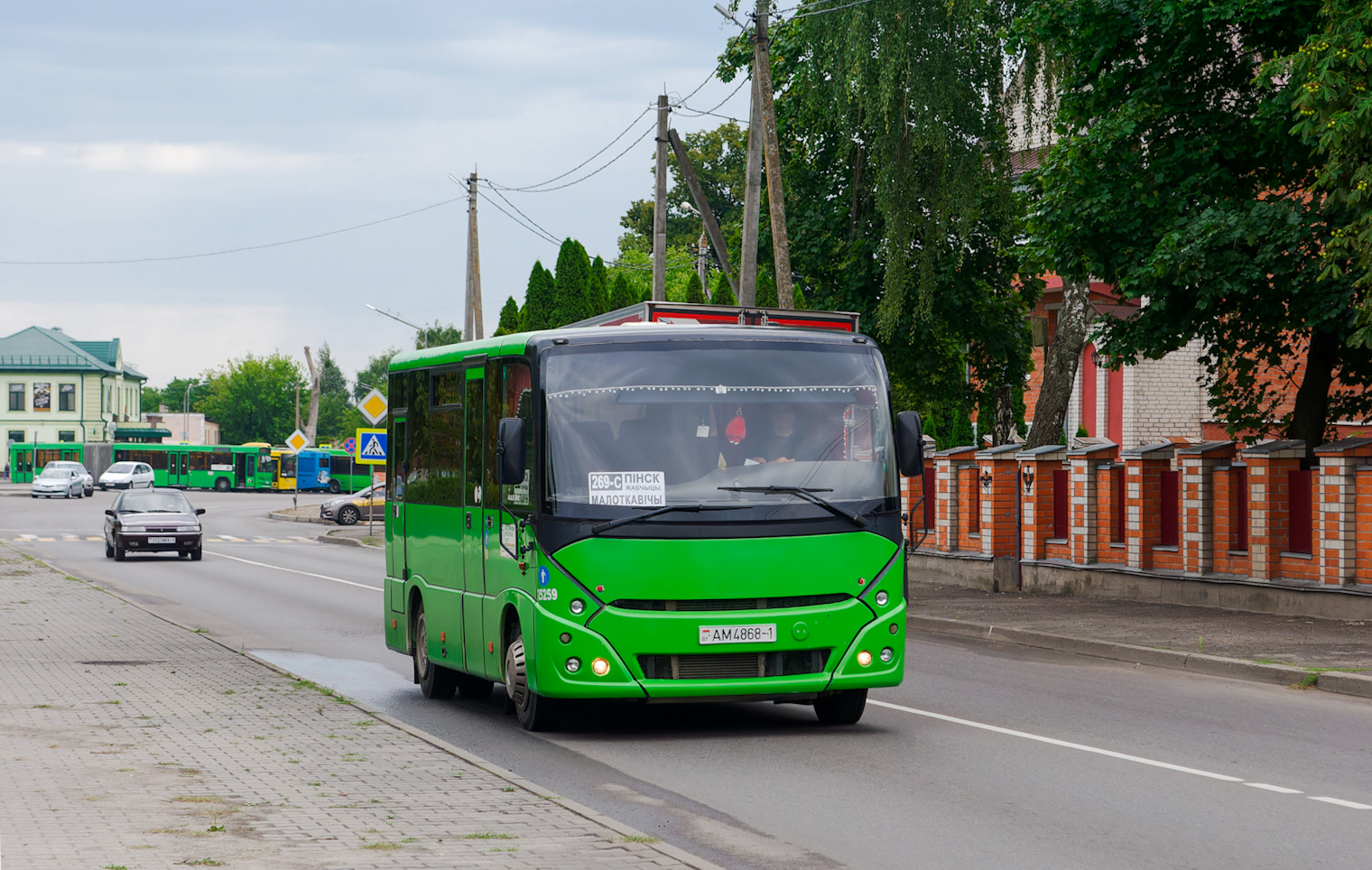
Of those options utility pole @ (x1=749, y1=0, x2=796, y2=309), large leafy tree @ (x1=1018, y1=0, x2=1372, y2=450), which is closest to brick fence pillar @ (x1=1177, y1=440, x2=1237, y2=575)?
large leafy tree @ (x1=1018, y1=0, x2=1372, y2=450)

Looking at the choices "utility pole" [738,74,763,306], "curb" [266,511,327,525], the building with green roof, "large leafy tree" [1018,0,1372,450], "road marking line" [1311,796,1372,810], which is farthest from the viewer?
the building with green roof

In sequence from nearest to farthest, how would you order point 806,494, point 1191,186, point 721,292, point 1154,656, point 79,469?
point 806,494 < point 1154,656 < point 1191,186 < point 721,292 < point 79,469

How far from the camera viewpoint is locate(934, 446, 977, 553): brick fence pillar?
84.6ft

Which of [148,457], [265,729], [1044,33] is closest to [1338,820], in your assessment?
[265,729]

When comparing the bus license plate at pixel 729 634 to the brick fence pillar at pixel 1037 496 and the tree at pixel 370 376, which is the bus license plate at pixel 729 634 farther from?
the tree at pixel 370 376

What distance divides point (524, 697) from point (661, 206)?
22243mm

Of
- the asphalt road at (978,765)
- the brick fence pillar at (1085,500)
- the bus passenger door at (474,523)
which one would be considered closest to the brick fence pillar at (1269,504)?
the brick fence pillar at (1085,500)

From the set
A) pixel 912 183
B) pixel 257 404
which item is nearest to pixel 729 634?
pixel 912 183

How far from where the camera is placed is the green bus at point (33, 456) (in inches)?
3735

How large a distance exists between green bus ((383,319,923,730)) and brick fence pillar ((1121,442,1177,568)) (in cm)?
1107

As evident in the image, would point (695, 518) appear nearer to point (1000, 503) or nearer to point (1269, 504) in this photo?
point (1269, 504)

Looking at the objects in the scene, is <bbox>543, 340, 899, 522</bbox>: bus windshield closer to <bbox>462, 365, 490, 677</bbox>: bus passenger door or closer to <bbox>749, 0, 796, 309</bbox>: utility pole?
<bbox>462, 365, 490, 677</bbox>: bus passenger door

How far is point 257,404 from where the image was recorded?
6112 inches

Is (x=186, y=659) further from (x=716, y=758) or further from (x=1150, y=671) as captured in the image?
(x=1150, y=671)
